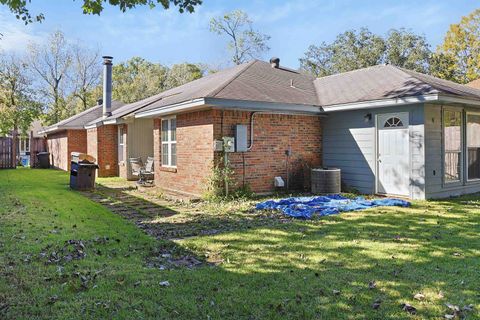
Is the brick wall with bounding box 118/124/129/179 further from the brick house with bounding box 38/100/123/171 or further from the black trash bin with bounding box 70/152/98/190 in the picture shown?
the brick house with bounding box 38/100/123/171

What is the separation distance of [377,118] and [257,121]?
328 centimetres

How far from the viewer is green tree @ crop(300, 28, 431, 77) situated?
33.5 m

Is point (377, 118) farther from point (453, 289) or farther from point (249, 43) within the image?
point (249, 43)

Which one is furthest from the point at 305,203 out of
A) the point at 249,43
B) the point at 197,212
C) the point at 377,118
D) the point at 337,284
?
the point at 249,43

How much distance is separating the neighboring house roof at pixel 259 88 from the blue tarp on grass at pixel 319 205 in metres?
2.96

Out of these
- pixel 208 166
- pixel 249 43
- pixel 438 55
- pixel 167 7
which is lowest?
pixel 208 166

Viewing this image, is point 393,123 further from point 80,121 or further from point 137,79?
point 137,79

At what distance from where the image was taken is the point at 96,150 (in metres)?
18.2

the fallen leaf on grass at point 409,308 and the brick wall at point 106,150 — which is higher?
the brick wall at point 106,150

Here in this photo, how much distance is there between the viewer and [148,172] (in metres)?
15.1

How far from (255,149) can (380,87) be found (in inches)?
156

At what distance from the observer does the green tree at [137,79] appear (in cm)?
4144

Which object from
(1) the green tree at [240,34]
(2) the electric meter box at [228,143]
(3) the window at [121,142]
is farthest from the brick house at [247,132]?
(1) the green tree at [240,34]

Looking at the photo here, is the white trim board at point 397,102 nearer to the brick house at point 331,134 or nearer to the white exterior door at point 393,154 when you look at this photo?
the brick house at point 331,134
